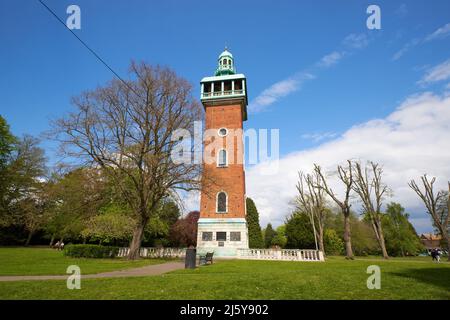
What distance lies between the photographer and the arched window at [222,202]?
30.5m

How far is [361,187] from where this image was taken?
1284 inches

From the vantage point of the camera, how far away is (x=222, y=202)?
30.9 meters

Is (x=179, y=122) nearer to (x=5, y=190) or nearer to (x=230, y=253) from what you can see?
(x=230, y=253)

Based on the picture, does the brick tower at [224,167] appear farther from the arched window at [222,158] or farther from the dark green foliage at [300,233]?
the dark green foliage at [300,233]

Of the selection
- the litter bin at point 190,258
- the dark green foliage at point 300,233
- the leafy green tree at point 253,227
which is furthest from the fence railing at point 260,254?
the dark green foliage at point 300,233

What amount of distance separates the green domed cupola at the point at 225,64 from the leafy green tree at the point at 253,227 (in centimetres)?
2188

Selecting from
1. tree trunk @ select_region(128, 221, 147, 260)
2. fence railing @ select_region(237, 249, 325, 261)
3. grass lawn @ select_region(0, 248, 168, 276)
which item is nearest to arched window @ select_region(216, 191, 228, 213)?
fence railing @ select_region(237, 249, 325, 261)

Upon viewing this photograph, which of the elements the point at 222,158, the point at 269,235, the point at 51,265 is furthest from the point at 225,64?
the point at 269,235

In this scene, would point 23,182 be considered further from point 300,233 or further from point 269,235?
point 269,235

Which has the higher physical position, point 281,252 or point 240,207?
point 240,207

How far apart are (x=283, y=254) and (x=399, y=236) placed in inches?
1656

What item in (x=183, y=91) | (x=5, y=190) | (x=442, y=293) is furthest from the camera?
(x=5, y=190)
